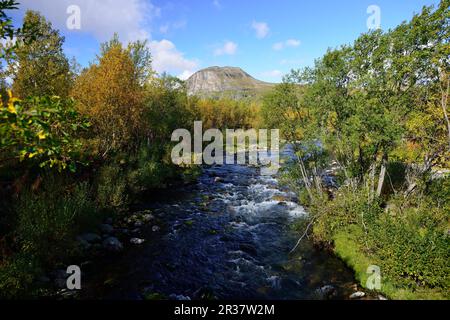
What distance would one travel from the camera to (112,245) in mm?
14977

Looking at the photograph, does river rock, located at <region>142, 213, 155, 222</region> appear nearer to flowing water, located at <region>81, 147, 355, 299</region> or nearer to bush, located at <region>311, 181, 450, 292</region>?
flowing water, located at <region>81, 147, 355, 299</region>

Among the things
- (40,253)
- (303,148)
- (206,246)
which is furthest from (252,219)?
(40,253)

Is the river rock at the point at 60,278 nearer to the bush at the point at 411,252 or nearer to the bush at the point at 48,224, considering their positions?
the bush at the point at 48,224

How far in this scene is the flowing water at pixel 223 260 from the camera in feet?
39.3

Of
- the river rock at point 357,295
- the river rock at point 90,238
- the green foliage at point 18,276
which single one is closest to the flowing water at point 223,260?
the river rock at point 357,295

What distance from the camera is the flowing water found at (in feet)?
39.3

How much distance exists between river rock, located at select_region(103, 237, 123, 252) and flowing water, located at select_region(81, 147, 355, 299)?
2.20 feet

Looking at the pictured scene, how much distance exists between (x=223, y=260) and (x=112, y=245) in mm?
6559

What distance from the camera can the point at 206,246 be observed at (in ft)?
53.2

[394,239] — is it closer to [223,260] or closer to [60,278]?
[223,260]

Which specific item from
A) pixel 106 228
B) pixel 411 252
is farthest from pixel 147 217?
pixel 411 252

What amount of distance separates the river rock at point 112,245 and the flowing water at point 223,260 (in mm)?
672
